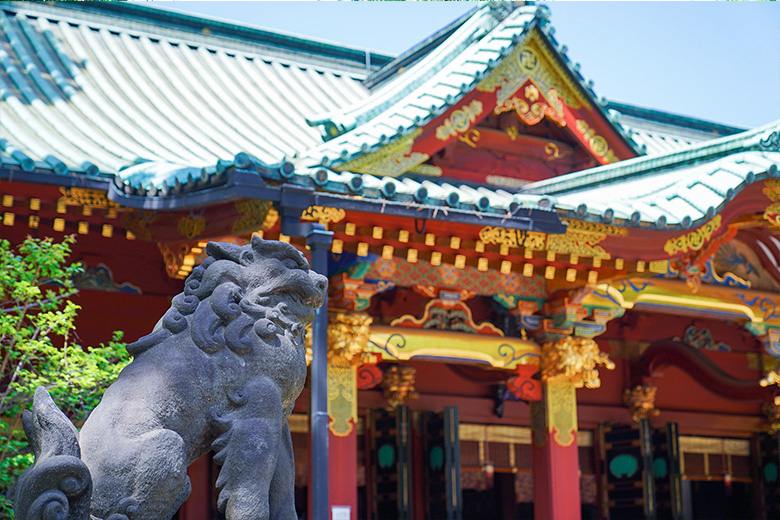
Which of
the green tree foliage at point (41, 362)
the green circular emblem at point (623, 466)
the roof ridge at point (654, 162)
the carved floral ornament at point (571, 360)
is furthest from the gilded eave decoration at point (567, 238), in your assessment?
the green circular emblem at point (623, 466)

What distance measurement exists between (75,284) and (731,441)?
8330 mm

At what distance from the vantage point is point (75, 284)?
8.35 meters

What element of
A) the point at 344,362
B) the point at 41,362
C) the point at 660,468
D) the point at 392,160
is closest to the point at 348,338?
the point at 344,362

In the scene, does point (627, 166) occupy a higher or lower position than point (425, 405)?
higher

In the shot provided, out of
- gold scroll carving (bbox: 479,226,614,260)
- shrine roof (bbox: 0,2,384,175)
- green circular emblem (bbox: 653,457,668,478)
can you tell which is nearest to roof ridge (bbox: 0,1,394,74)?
shrine roof (bbox: 0,2,384,175)

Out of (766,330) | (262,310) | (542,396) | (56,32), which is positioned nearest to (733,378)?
(766,330)

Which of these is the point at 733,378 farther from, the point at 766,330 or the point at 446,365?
the point at 446,365

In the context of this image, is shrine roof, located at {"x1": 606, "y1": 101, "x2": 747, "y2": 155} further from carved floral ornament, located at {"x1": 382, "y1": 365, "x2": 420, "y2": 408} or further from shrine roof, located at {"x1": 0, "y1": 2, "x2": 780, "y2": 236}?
carved floral ornament, located at {"x1": 382, "y1": 365, "x2": 420, "y2": 408}

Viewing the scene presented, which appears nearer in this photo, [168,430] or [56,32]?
[168,430]

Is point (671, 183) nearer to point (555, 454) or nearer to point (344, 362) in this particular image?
point (555, 454)

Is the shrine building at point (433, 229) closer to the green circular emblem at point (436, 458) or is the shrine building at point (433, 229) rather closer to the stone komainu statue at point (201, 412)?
the green circular emblem at point (436, 458)

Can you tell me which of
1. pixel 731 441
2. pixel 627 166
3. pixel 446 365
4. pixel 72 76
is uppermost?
pixel 72 76

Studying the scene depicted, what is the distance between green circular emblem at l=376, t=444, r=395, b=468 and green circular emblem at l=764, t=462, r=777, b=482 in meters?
5.18

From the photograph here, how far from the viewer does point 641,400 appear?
1127cm
